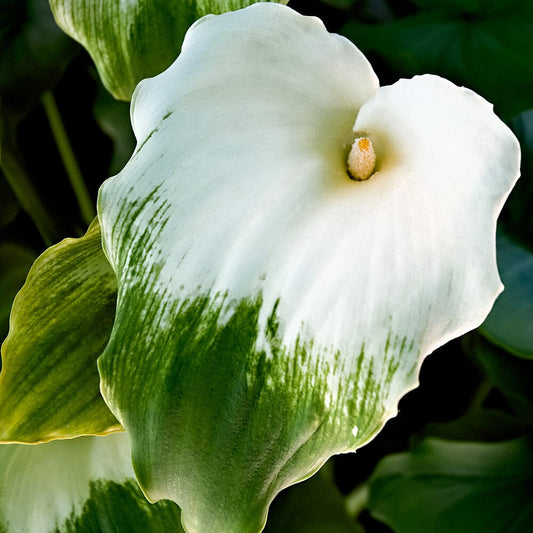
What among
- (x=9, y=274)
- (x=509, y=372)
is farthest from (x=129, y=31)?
(x=509, y=372)

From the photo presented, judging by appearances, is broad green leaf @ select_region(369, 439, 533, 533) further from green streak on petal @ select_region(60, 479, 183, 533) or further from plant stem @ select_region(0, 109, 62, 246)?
plant stem @ select_region(0, 109, 62, 246)

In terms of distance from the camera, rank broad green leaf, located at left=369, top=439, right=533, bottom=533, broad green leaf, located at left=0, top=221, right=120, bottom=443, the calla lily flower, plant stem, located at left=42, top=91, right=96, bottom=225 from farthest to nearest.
Result: 1. plant stem, located at left=42, top=91, right=96, bottom=225
2. broad green leaf, located at left=369, top=439, right=533, bottom=533
3. broad green leaf, located at left=0, top=221, right=120, bottom=443
4. the calla lily flower

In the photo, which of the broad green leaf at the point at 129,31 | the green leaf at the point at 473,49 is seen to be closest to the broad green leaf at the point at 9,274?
the broad green leaf at the point at 129,31

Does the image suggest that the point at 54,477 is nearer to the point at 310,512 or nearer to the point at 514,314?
the point at 310,512

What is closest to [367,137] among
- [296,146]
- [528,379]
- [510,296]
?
[296,146]

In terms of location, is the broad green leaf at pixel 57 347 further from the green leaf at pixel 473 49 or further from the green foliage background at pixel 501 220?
the green leaf at pixel 473 49

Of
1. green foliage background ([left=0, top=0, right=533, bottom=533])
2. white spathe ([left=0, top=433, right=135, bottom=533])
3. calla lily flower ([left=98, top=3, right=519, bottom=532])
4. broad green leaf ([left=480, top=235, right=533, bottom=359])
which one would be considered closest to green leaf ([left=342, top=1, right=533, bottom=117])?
green foliage background ([left=0, top=0, right=533, bottom=533])
